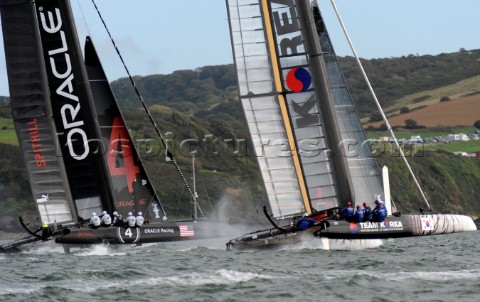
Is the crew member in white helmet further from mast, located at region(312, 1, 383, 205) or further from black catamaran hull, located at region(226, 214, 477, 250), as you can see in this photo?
mast, located at region(312, 1, 383, 205)

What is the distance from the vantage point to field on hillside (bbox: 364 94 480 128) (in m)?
91.4

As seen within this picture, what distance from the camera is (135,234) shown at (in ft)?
93.4

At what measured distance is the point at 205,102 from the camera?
172 meters

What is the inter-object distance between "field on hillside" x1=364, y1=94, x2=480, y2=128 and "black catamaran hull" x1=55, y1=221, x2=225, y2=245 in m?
62.5

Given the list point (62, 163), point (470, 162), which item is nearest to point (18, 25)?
point (62, 163)

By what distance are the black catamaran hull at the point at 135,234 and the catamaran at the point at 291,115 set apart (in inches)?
149

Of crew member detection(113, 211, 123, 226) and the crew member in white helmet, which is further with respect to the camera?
the crew member in white helmet

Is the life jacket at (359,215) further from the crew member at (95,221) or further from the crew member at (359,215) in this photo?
the crew member at (95,221)

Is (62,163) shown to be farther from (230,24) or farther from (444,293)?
(444,293)

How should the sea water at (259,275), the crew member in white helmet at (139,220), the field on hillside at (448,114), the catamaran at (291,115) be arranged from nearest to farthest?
the sea water at (259,275) < the catamaran at (291,115) < the crew member in white helmet at (139,220) < the field on hillside at (448,114)

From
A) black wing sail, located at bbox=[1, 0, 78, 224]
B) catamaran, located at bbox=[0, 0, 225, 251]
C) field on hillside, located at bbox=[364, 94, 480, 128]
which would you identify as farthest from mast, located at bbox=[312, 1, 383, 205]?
field on hillside, located at bbox=[364, 94, 480, 128]

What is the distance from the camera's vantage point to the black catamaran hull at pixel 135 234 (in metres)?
27.5

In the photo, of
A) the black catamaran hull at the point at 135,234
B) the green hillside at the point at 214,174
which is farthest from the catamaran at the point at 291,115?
the green hillside at the point at 214,174

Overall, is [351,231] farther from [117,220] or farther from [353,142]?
[117,220]
